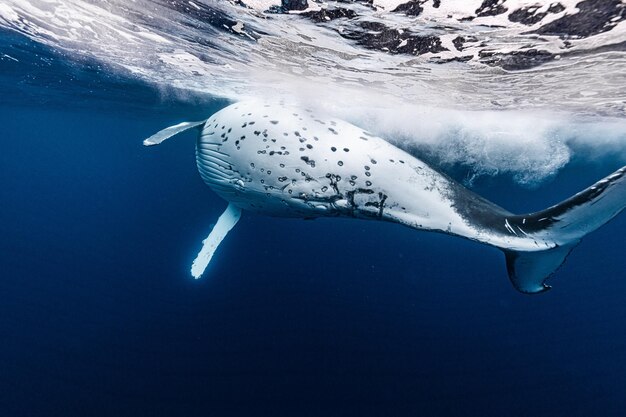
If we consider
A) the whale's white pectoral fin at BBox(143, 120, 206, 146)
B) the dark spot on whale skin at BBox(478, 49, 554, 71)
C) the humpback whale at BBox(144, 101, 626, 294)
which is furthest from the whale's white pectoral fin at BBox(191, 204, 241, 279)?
the dark spot on whale skin at BBox(478, 49, 554, 71)

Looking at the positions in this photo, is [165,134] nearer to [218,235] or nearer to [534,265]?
[218,235]

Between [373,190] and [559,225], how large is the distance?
1.80 metres

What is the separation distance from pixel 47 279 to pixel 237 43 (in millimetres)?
22348

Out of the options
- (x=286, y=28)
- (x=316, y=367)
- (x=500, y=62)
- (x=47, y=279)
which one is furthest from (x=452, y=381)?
(x=47, y=279)

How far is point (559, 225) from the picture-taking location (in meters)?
3.30

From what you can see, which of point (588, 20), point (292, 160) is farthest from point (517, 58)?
point (292, 160)

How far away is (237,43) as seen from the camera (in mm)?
9219

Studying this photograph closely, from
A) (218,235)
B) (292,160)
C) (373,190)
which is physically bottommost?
(218,235)

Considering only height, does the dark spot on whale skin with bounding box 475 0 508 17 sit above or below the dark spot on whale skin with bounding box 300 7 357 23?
above

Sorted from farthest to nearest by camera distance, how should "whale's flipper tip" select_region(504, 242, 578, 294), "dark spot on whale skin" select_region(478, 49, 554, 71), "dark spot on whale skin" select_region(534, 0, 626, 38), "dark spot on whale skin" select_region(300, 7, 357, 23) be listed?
"dark spot on whale skin" select_region(478, 49, 554, 71) < "dark spot on whale skin" select_region(300, 7, 357, 23) < "dark spot on whale skin" select_region(534, 0, 626, 38) < "whale's flipper tip" select_region(504, 242, 578, 294)

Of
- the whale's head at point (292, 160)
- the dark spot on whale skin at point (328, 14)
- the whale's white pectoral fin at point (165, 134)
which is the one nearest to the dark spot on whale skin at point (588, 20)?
the dark spot on whale skin at point (328, 14)

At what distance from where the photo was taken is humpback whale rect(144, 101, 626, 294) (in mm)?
3375

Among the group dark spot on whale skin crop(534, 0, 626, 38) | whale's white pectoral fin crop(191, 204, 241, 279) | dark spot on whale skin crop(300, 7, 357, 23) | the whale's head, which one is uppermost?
dark spot on whale skin crop(534, 0, 626, 38)

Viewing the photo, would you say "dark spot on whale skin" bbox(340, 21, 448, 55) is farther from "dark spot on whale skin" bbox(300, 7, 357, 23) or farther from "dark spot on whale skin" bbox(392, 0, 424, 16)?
"dark spot on whale skin" bbox(392, 0, 424, 16)
